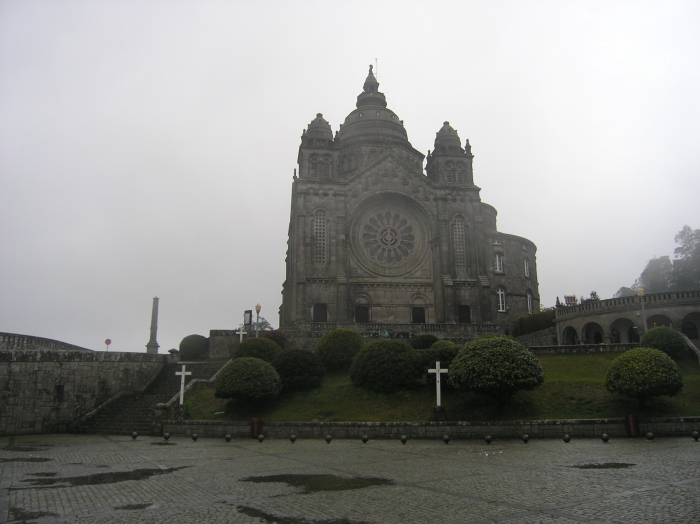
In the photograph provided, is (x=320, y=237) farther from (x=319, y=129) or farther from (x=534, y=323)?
(x=534, y=323)

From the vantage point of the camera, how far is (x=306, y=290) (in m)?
44.5

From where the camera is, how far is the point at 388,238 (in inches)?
1877

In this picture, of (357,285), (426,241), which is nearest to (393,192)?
(426,241)

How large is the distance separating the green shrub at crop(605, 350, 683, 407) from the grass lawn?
81 centimetres

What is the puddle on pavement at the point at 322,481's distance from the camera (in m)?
10.9

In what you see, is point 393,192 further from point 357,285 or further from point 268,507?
point 268,507

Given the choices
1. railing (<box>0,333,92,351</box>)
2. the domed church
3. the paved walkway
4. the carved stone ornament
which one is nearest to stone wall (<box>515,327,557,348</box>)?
the domed church

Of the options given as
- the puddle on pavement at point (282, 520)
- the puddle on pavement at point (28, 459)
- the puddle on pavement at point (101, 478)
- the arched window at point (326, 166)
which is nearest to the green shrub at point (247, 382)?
the puddle on pavement at point (28, 459)

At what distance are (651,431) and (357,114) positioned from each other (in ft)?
149

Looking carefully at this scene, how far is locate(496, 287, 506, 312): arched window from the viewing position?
5031cm

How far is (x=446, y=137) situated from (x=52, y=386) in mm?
38572

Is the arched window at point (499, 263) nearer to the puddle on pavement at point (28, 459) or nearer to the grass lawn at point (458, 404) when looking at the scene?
the grass lawn at point (458, 404)

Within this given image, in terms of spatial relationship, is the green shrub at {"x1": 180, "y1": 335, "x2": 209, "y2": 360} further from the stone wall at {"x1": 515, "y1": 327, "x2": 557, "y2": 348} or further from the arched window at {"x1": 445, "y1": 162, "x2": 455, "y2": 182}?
the arched window at {"x1": 445, "y1": 162, "x2": 455, "y2": 182}

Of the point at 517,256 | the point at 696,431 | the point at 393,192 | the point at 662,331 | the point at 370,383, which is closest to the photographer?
the point at 696,431
